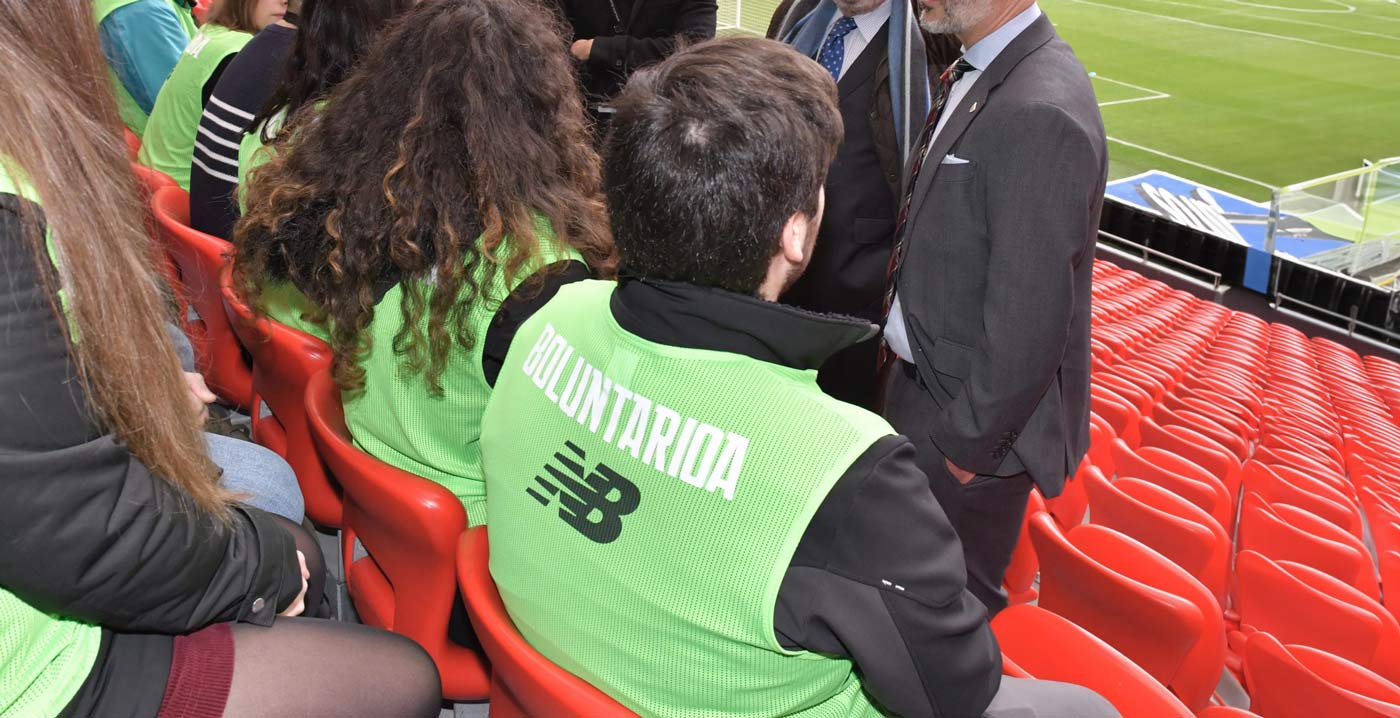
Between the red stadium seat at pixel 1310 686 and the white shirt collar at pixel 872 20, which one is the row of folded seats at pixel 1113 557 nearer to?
the red stadium seat at pixel 1310 686

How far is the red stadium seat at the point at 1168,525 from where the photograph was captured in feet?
8.55

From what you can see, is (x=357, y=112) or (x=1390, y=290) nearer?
(x=357, y=112)

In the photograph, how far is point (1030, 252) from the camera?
1996 mm

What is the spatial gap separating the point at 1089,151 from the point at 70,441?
5.59 ft

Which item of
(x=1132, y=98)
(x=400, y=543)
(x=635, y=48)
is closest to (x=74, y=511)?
(x=400, y=543)

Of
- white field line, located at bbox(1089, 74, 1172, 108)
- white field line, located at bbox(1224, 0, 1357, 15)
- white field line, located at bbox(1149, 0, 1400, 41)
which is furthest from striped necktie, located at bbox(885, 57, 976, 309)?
white field line, located at bbox(1224, 0, 1357, 15)

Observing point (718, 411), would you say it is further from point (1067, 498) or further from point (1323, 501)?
point (1323, 501)

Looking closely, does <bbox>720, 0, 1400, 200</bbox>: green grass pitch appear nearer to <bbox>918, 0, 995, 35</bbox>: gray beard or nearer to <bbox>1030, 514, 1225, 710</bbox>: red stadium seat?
<bbox>918, 0, 995, 35</bbox>: gray beard

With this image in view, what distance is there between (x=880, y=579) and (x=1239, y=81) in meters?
21.7

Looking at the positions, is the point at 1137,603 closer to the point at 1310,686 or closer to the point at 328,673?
the point at 1310,686

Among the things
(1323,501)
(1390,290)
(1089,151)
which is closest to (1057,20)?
(1390,290)

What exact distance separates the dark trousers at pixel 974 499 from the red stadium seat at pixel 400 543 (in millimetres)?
1053

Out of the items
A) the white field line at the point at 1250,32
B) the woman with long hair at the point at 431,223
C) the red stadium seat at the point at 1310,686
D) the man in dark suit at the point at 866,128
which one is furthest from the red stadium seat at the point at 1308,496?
the white field line at the point at 1250,32

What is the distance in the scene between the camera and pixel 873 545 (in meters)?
1.08
